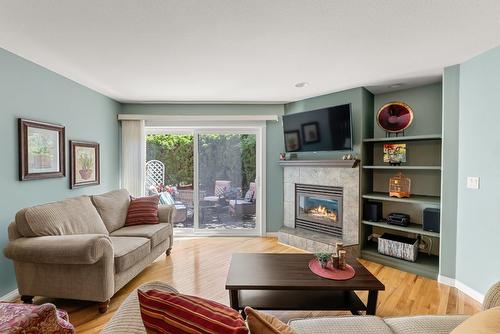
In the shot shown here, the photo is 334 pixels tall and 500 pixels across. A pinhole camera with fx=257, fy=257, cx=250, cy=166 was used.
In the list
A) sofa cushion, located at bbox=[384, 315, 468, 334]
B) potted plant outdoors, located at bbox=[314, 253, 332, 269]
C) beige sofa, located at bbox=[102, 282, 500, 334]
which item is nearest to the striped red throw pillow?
beige sofa, located at bbox=[102, 282, 500, 334]

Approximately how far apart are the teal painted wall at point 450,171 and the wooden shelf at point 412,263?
0.14 metres

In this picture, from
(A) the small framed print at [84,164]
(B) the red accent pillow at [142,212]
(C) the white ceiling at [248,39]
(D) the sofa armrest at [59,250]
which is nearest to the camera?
(C) the white ceiling at [248,39]

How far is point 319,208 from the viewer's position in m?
4.00

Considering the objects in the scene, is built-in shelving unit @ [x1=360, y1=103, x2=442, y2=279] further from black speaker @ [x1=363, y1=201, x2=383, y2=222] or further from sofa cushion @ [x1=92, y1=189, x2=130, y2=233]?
sofa cushion @ [x1=92, y1=189, x2=130, y2=233]

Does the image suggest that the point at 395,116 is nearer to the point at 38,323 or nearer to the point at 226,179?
the point at 226,179

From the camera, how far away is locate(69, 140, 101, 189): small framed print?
10.6 feet

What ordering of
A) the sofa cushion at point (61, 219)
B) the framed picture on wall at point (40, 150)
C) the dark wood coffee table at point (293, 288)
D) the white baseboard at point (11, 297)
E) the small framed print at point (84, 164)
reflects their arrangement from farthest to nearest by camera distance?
the small framed print at point (84, 164)
the framed picture on wall at point (40, 150)
the white baseboard at point (11, 297)
the sofa cushion at point (61, 219)
the dark wood coffee table at point (293, 288)

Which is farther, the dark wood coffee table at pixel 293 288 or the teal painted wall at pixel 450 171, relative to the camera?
the teal painted wall at pixel 450 171

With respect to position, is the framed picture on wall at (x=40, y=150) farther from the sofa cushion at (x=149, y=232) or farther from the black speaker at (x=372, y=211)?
the black speaker at (x=372, y=211)

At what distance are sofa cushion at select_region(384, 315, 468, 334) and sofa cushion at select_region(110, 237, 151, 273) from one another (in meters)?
2.13

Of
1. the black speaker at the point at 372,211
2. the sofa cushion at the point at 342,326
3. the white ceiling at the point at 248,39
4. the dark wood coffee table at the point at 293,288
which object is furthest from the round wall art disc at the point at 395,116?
the sofa cushion at the point at 342,326

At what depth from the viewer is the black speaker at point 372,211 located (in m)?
3.46

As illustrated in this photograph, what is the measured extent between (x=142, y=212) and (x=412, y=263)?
3.40m

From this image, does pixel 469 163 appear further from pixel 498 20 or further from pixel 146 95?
pixel 146 95
